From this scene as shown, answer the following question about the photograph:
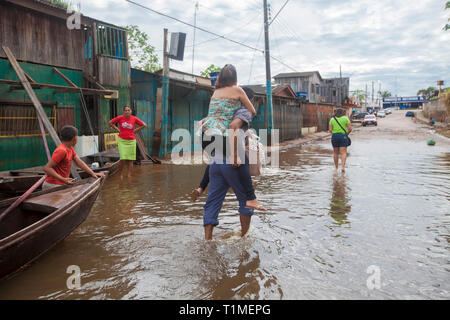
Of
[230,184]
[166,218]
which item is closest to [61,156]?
[166,218]

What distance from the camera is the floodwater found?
3068 mm

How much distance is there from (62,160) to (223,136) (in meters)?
2.14

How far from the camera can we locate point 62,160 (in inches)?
175

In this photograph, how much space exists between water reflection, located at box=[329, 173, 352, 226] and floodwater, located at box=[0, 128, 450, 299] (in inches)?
0.7

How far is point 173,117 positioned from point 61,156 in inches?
466

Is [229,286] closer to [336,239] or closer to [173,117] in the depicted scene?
[336,239]

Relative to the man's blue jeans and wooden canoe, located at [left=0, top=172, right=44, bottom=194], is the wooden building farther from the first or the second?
the man's blue jeans

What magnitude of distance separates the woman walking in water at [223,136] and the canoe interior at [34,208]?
1.53 metres

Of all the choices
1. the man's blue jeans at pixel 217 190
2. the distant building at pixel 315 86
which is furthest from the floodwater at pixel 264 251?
the distant building at pixel 315 86

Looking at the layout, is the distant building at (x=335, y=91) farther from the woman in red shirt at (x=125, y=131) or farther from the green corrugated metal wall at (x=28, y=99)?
the woman in red shirt at (x=125, y=131)

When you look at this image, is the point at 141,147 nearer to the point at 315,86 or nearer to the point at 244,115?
the point at 244,115

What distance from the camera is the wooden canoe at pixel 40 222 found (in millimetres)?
2943

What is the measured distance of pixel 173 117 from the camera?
52.6ft

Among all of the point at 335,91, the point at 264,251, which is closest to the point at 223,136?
the point at 264,251
